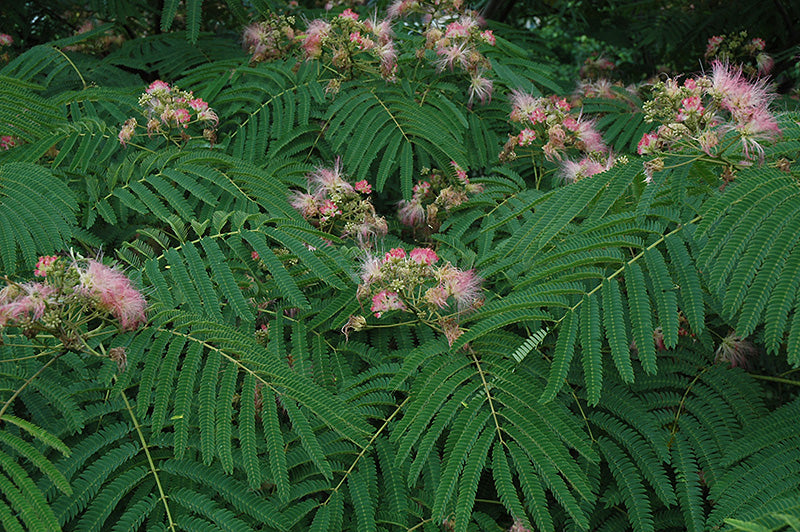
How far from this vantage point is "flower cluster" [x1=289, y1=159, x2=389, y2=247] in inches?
140

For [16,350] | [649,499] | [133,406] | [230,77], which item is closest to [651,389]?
[649,499]

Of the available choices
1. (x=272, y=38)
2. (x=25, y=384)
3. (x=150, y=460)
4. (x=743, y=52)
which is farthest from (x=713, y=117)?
(x=743, y=52)

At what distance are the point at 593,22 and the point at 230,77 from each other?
154 inches

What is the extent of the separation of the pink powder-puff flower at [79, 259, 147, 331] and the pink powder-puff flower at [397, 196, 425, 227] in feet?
5.47

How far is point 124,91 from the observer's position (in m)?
4.23

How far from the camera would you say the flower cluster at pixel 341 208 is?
3.55m

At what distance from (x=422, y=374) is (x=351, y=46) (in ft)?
7.15

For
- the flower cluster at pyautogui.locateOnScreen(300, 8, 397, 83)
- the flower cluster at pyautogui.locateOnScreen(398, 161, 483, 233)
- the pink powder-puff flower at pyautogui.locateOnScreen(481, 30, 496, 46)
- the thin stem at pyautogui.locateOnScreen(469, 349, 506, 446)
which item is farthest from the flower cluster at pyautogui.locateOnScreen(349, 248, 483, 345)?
the pink powder-puff flower at pyautogui.locateOnScreen(481, 30, 496, 46)

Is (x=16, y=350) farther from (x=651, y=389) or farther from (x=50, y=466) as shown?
(x=651, y=389)

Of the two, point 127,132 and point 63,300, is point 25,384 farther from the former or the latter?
point 127,132

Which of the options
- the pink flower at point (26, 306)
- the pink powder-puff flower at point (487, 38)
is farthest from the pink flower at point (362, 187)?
the pink flower at point (26, 306)

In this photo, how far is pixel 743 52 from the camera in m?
5.35

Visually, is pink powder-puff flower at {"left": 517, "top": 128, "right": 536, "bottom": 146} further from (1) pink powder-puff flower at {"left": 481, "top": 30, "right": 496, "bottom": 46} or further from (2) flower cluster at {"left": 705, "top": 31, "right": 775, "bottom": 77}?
(2) flower cluster at {"left": 705, "top": 31, "right": 775, "bottom": 77}

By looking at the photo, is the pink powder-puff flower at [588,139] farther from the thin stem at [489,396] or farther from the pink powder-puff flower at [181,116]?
the pink powder-puff flower at [181,116]
